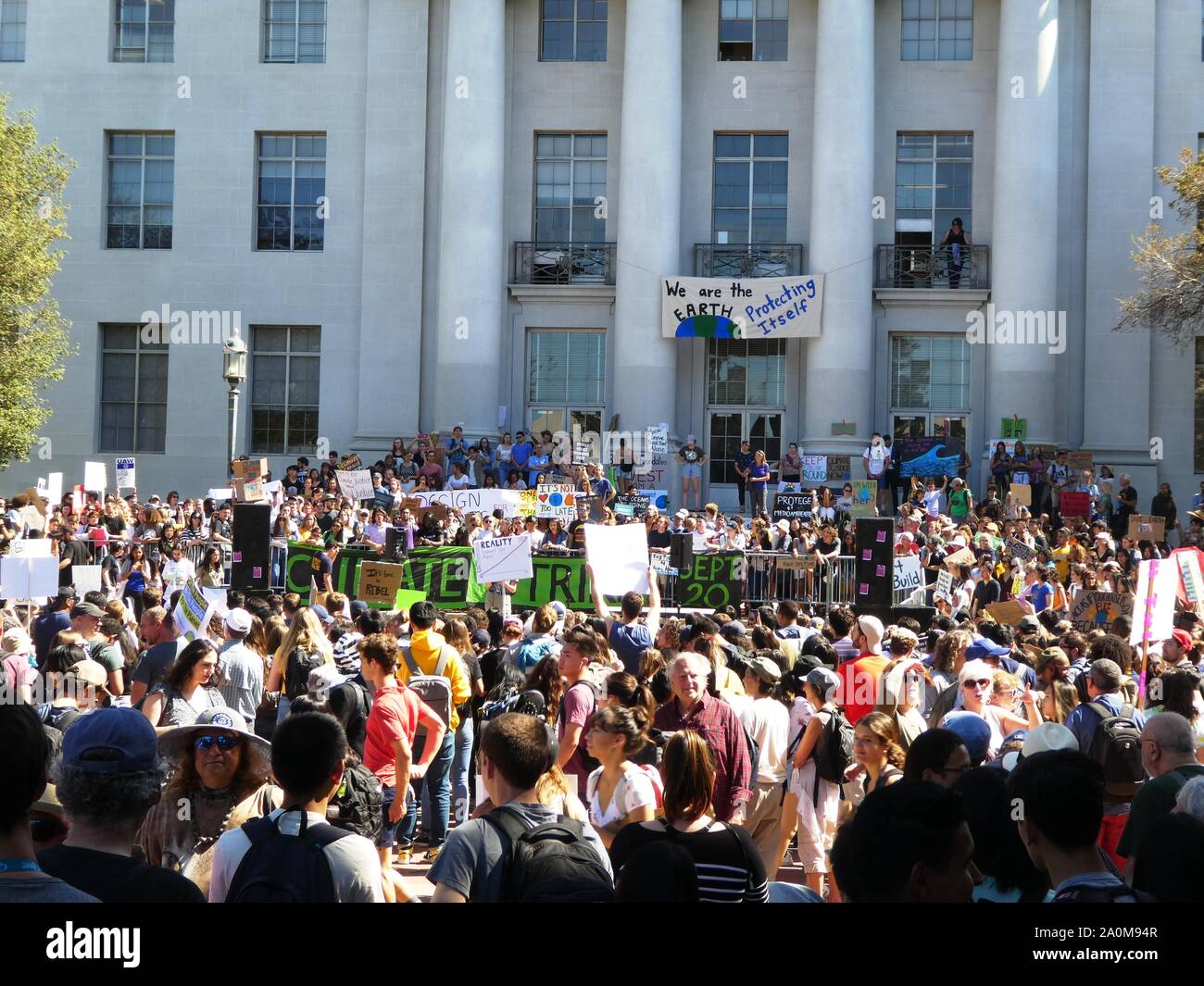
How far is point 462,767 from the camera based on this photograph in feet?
37.4

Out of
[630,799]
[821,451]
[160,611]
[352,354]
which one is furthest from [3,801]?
[352,354]

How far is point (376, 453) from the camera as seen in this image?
36219mm

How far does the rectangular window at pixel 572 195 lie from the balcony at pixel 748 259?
2735mm

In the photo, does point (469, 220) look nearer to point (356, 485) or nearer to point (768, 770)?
point (356, 485)

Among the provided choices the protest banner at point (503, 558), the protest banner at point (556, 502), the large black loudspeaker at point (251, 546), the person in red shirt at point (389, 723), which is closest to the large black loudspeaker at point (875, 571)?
the protest banner at point (503, 558)

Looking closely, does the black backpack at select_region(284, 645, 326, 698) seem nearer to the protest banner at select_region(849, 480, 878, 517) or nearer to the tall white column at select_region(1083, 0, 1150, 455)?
the protest banner at select_region(849, 480, 878, 517)

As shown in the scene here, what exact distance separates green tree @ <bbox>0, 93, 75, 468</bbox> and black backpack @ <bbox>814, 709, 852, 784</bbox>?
94.9ft

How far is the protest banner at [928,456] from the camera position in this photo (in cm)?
3241

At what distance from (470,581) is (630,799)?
38.0 feet

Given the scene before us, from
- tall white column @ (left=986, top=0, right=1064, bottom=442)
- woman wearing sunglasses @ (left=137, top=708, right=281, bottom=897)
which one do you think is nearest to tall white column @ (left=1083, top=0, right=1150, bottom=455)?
tall white column @ (left=986, top=0, right=1064, bottom=442)

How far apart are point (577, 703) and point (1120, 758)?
10.7 feet

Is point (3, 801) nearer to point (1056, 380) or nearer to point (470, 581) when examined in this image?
point (470, 581)

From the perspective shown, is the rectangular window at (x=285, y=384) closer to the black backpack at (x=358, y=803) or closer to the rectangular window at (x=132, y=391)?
the rectangular window at (x=132, y=391)

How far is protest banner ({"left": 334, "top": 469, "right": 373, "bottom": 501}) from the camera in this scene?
1165 inches
